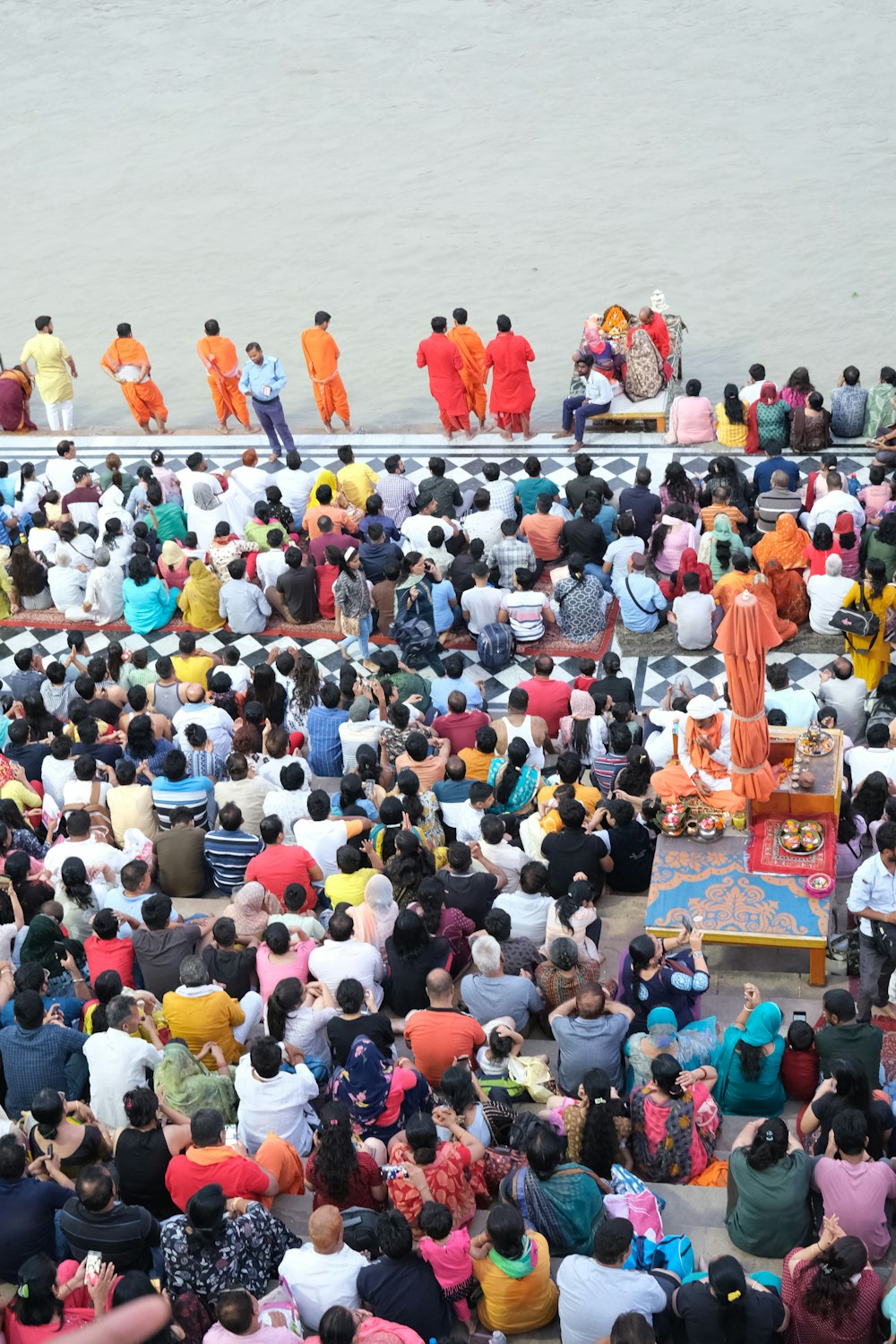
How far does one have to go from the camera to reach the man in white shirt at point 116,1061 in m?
7.57

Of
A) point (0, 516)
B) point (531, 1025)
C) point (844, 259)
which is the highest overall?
point (844, 259)

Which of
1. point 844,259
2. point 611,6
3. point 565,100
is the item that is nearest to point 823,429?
point 844,259

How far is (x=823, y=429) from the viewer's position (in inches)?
583

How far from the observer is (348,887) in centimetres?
908

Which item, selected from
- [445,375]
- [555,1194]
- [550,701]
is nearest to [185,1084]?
[555,1194]

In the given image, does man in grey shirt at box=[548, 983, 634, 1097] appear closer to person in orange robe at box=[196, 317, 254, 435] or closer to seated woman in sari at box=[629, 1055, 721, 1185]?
seated woman in sari at box=[629, 1055, 721, 1185]

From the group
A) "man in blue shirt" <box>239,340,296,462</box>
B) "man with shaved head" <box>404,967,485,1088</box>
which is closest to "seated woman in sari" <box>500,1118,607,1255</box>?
"man with shaved head" <box>404,967,485,1088</box>

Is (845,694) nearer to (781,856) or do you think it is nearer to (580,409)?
(781,856)

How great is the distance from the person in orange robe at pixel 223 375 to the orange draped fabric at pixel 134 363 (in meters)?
0.64

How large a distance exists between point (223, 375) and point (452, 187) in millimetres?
6833

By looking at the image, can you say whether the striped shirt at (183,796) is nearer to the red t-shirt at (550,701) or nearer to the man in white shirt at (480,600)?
the red t-shirt at (550,701)

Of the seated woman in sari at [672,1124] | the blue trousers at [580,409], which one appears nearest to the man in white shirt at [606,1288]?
the seated woman in sari at [672,1124]

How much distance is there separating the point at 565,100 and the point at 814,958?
18.8m

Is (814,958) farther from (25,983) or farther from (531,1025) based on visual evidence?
(25,983)
